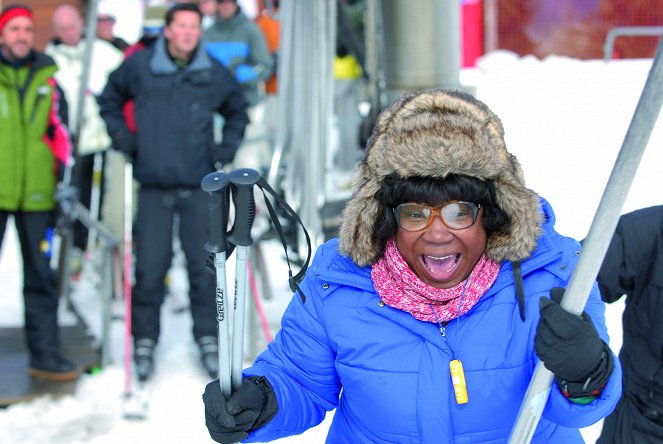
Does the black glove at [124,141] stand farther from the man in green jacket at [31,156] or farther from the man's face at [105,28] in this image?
the man's face at [105,28]

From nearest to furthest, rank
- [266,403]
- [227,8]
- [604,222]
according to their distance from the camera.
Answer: [604,222] → [266,403] → [227,8]

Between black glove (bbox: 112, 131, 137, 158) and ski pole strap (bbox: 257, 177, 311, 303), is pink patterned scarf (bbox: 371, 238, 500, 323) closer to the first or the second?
ski pole strap (bbox: 257, 177, 311, 303)

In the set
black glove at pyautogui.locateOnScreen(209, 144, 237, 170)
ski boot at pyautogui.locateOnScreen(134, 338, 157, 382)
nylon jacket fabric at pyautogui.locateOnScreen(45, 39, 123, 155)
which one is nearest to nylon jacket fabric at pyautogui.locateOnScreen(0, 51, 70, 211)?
black glove at pyautogui.locateOnScreen(209, 144, 237, 170)

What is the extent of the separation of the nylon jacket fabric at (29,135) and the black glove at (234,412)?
11.2 ft

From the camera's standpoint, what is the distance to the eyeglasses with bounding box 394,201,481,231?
2.18 m

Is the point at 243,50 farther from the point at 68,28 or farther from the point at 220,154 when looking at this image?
the point at 220,154

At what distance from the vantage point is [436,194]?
85.9 inches

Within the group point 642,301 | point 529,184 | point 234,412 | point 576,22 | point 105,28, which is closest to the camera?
point 234,412

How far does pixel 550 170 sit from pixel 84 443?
5.42 meters

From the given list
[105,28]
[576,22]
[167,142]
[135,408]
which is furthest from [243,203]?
[576,22]

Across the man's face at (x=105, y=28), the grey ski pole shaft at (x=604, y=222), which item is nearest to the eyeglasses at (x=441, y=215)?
the grey ski pole shaft at (x=604, y=222)

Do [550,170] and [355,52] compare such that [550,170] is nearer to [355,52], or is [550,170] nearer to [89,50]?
[355,52]

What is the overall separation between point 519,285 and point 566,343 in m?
0.33

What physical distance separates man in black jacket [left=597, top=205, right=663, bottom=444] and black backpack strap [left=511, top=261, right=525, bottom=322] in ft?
2.14
